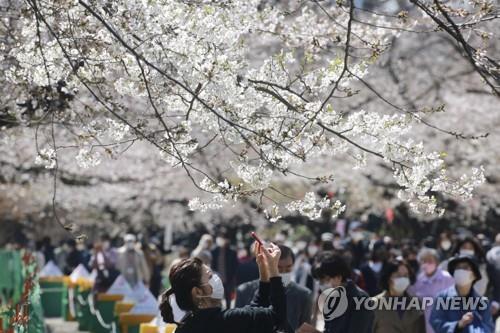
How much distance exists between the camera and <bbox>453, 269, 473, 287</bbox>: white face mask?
Result: 8367mm

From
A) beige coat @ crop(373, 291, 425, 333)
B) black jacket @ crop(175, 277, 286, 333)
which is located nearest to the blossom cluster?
black jacket @ crop(175, 277, 286, 333)

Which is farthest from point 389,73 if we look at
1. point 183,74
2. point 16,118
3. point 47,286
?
point 183,74

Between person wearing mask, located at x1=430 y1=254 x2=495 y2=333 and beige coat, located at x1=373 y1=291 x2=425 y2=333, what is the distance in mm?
174

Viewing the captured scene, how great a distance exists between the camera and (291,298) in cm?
784

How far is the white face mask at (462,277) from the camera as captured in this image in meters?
8.37

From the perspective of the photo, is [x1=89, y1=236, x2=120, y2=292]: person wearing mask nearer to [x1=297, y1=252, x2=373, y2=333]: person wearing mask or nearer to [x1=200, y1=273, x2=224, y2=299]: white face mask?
[x1=297, y1=252, x2=373, y2=333]: person wearing mask

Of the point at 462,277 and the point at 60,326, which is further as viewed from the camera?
the point at 60,326

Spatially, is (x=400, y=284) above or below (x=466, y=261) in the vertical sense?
below

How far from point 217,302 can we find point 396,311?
3359mm

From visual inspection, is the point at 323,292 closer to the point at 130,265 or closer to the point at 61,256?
the point at 130,265

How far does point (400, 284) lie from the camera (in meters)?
8.53

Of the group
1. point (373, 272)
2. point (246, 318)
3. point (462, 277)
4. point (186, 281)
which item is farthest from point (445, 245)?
point (246, 318)

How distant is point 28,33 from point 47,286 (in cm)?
1279

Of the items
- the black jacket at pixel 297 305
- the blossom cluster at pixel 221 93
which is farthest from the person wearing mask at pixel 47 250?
the blossom cluster at pixel 221 93
